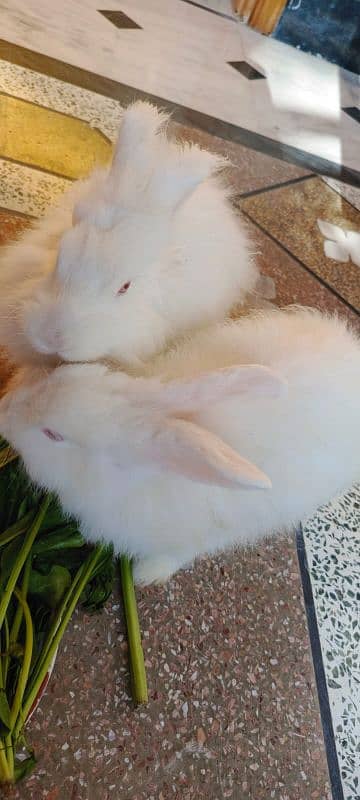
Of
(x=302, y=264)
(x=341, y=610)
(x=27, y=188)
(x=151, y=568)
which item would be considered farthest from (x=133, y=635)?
(x=302, y=264)

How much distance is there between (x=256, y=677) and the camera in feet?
4.08

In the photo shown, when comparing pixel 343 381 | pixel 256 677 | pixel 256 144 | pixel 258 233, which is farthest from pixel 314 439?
pixel 256 144

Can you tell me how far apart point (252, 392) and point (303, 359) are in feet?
0.94

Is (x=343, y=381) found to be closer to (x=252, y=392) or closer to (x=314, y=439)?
(x=314, y=439)

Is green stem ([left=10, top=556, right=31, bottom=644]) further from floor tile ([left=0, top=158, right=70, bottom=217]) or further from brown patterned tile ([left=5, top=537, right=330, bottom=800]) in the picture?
floor tile ([left=0, top=158, right=70, bottom=217])

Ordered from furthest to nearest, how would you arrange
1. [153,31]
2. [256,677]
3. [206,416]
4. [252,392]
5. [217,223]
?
[153,31], [217,223], [256,677], [206,416], [252,392]

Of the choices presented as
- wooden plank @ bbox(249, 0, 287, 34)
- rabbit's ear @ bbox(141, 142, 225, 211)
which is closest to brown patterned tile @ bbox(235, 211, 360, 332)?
rabbit's ear @ bbox(141, 142, 225, 211)

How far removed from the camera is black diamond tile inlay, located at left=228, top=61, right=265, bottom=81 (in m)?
3.52

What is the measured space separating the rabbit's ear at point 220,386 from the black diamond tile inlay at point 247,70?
3.16m

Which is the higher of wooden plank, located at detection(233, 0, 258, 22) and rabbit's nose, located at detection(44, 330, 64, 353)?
wooden plank, located at detection(233, 0, 258, 22)

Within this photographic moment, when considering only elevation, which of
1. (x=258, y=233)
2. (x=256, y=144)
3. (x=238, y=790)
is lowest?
(x=238, y=790)

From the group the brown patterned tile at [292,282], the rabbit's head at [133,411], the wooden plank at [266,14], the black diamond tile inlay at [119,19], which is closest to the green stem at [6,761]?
the rabbit's head at [133,411]

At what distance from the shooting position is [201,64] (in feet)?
11.0

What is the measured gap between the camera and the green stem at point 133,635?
44.2 inches
